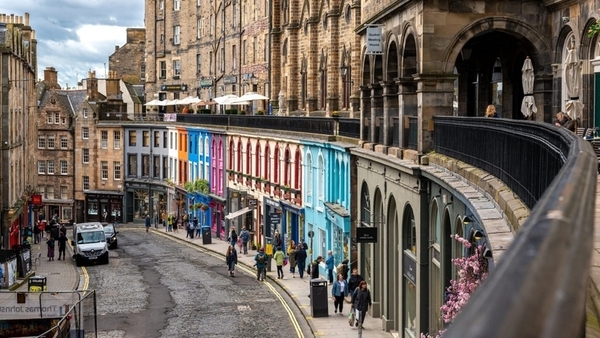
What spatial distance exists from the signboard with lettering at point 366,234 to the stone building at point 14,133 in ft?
88.1

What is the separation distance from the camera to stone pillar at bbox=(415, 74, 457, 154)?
846 inches

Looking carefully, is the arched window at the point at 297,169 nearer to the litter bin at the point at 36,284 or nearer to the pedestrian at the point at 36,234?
the litter bin at the point at 36,284

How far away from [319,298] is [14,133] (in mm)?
29163

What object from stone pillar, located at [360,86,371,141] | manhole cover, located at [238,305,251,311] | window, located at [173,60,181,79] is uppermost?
window, located at [173,60,181,79]

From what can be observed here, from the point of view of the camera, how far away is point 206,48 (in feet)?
268

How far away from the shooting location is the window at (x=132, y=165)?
8361cm

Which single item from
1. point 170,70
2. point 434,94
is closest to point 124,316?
point 434,94

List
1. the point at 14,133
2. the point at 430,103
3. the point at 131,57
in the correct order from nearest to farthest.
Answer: the point at 430,103 → the point at 14,133 → the point at 131,57

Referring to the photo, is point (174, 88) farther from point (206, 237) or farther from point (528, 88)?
point (528, 88)

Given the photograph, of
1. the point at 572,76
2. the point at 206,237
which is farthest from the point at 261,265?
the point at 572,76

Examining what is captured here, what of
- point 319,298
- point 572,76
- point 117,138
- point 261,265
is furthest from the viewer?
point 117,138

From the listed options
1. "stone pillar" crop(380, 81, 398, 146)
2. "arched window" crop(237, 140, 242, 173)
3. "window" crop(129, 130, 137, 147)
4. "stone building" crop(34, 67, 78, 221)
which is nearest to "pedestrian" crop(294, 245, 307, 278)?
"stone pillar" crop(380, 81, 398, 146)

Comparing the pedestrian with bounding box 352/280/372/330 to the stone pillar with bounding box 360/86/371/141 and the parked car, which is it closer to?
the stone pillar with bounding box 360/86/371/141

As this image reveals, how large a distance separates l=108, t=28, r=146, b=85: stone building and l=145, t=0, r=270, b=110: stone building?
17.9m
